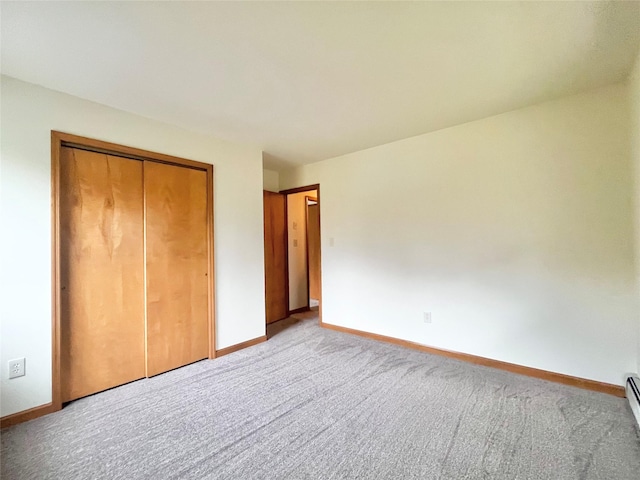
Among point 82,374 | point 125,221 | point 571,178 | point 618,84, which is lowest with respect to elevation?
point 82,374

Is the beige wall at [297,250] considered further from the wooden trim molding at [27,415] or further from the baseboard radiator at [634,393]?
the baseboard radiator at [634,393]

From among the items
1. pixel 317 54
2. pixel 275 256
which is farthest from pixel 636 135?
pixel 275 256

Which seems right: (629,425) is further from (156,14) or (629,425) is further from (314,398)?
(156,14)

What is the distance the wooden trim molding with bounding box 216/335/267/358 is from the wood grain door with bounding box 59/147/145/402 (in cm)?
74

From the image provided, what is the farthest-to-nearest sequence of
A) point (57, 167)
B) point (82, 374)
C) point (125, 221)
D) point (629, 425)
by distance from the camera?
point (125, 221) < point (82, 374) < point (57, 167) < point (629, 425)

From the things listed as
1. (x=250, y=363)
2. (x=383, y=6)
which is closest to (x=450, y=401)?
(x=250, y=363)

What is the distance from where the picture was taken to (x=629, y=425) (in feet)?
5.87

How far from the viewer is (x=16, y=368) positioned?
6.33 feet

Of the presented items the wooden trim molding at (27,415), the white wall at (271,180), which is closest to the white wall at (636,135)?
the white wall at (271,180)

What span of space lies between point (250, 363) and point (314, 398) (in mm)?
963

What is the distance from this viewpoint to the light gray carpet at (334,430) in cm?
149

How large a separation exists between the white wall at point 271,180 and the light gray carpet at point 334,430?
9.46ft

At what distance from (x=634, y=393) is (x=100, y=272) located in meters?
4.08

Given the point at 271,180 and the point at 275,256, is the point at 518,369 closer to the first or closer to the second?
the point at 275,256
